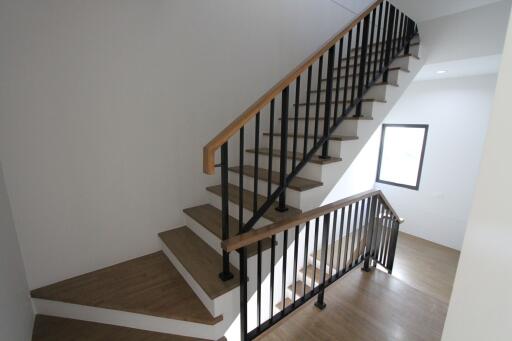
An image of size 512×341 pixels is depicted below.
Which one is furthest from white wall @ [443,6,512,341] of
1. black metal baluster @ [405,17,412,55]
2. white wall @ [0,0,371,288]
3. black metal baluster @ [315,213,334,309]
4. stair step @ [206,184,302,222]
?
black metal baluster @ [405,17,412,55]

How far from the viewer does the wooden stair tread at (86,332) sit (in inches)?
60.1

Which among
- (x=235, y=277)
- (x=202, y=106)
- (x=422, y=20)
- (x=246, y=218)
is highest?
(x=422, y=20)

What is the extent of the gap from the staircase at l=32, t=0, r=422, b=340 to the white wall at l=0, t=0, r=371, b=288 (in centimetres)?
27

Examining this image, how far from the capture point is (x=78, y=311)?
5.38 feet

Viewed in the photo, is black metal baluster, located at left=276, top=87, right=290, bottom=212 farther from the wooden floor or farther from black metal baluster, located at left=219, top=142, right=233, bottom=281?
the wooden floor

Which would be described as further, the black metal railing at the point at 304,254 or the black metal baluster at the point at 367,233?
the black metal baluster at the point at 367,233

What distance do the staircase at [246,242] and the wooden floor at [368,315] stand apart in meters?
0.18

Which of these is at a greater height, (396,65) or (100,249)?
(396,65)

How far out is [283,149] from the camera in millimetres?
1688

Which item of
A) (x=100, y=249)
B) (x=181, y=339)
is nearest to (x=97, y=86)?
(x=100, y=249)

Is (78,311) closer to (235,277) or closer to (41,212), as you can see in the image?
(41,212)

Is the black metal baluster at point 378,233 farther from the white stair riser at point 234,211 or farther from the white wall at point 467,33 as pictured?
the white wall at point 467,33

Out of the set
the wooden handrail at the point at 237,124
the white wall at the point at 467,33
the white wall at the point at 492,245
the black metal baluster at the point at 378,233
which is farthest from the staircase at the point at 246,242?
the white wall at the point at 492,245

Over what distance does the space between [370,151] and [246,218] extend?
11.4 feet
